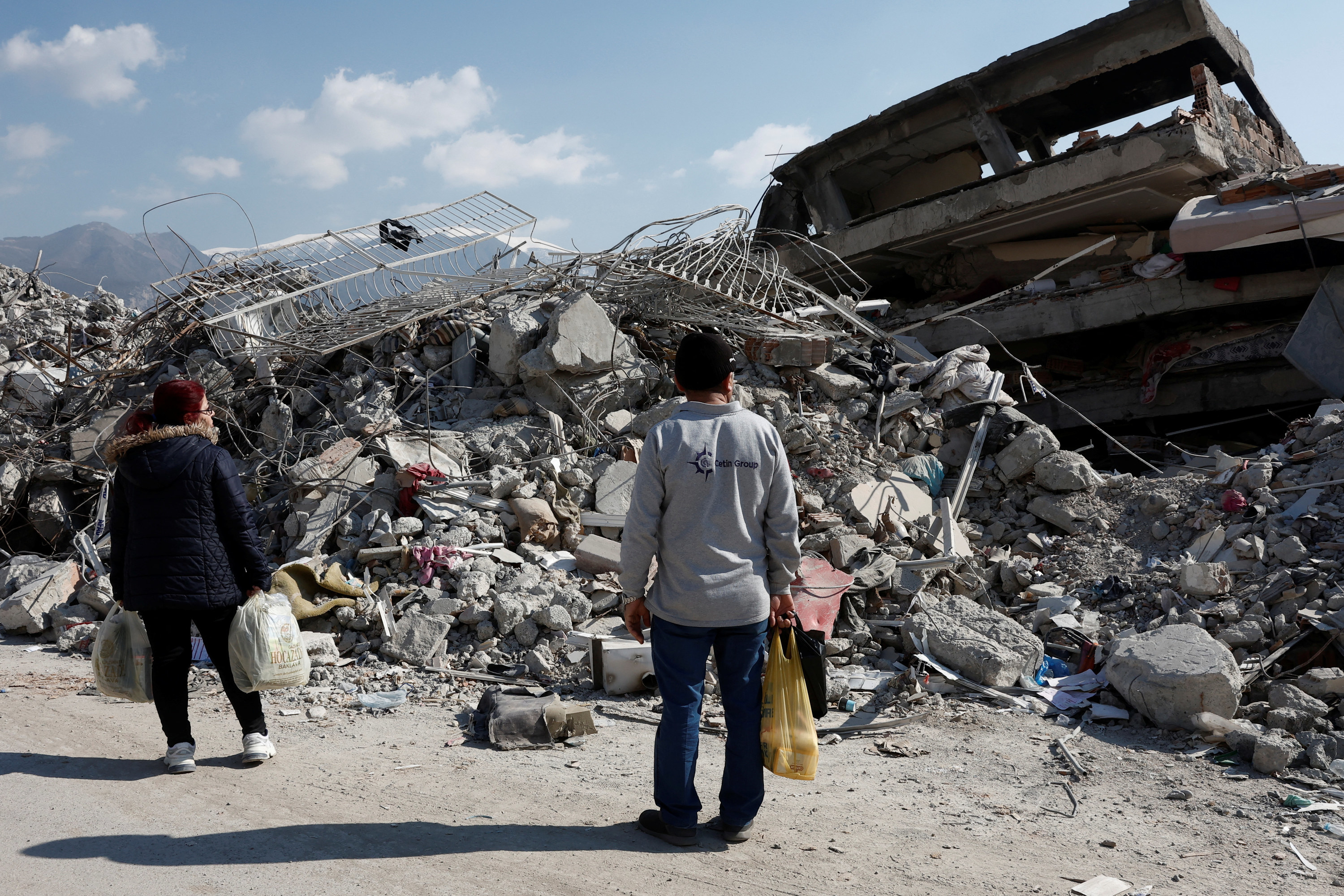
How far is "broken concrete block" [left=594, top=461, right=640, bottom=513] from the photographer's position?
18.6ft

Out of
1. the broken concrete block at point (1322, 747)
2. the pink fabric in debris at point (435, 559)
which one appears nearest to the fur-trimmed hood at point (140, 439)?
the pink fabric in debris at point (435, 559)

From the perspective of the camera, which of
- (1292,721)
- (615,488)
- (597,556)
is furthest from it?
(615,488)

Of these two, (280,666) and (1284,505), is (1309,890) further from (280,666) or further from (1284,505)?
(1284,505)

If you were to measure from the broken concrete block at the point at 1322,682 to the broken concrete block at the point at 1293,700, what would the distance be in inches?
1.1

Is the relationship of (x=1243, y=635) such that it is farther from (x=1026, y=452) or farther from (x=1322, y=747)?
(x=1026, y=452)

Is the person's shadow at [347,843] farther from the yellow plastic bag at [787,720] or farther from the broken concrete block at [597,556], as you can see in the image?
the broken concrete block at [597,556]

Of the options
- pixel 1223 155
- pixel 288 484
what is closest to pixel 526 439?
pixel 288 484

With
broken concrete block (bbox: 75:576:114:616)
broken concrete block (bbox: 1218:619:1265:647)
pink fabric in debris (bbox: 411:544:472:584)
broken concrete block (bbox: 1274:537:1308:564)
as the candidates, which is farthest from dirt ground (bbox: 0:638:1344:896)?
broken concrete block (bbox: 1274:537:1308:564)

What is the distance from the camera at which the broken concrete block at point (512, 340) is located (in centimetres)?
652

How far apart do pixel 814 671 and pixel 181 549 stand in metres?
2.19

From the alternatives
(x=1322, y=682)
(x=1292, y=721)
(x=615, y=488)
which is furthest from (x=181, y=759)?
(x=1322, y=682)

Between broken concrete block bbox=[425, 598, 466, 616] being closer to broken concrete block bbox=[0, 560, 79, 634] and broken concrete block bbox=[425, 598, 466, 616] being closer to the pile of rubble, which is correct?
the pile of rubble

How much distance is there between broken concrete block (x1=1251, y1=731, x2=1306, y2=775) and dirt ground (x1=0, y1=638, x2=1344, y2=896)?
87 millimetres

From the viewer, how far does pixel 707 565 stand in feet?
7.63
